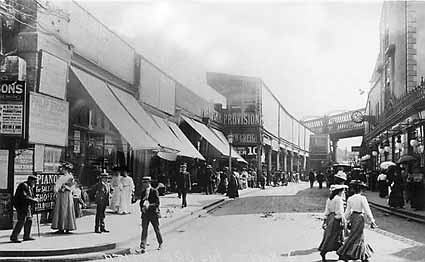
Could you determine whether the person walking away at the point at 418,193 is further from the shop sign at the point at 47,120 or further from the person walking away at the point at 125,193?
the shop sign at the point at 47,120

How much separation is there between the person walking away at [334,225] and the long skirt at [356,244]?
0.43 feet

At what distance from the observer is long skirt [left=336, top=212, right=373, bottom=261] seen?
6324 mm

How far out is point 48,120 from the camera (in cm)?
870

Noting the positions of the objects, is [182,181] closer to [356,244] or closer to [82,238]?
[82,238]

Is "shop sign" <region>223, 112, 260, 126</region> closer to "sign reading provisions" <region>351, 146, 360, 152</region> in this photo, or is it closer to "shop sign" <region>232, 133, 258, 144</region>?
"shop sign" <region>232, 133, 258, 144</region>

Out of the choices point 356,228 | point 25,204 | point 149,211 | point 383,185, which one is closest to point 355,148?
point 383,185

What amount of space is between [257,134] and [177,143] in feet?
33.8

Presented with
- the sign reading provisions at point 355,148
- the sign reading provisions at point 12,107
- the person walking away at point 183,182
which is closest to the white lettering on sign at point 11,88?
the sign reading provisions at point 12,107

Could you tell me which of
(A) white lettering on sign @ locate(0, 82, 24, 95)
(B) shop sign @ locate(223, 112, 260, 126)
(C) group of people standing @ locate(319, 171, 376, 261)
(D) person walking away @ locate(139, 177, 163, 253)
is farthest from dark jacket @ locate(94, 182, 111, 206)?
(B) shop sign @ locate(223, 112, 260, 126)

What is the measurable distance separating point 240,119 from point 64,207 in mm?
12547

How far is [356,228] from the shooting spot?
252 inches

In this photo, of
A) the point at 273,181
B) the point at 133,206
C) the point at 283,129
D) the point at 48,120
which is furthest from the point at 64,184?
the point at 273,181

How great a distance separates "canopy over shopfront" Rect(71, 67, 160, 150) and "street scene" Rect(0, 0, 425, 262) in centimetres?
4

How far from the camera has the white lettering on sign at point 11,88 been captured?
7.75 m
